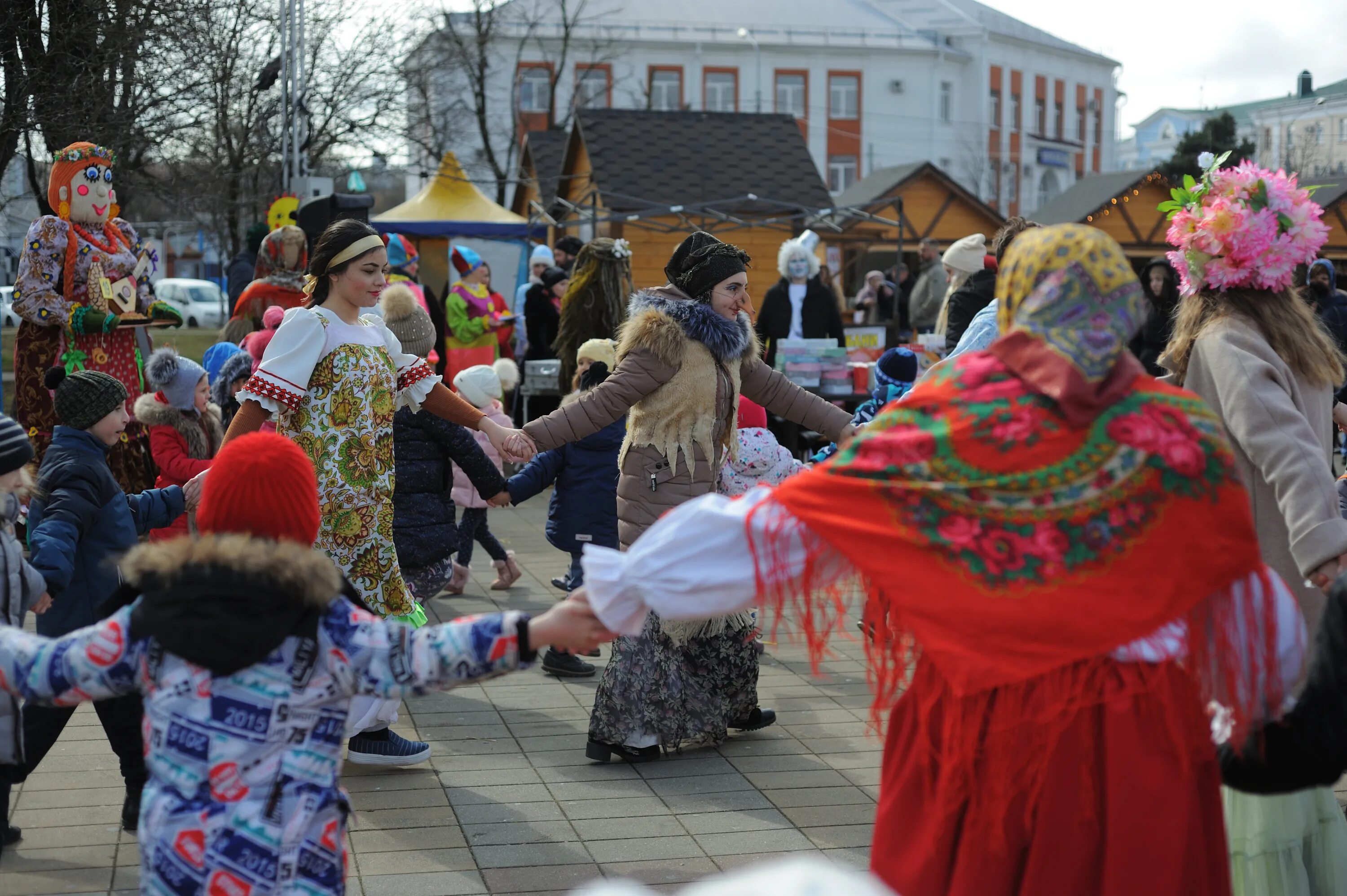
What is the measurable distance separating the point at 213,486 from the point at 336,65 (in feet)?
84.5

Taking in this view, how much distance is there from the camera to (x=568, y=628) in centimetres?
286

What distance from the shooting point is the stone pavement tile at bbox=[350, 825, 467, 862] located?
4477 millimetres

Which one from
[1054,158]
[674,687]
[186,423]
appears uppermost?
[1054,158]

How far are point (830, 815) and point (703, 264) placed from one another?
6.83ft

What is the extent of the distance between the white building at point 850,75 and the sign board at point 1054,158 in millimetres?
104

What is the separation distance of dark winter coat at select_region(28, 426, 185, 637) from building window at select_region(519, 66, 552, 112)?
56.1 metres

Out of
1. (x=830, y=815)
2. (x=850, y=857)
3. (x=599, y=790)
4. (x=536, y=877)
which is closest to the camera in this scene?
(x=536, y=877)

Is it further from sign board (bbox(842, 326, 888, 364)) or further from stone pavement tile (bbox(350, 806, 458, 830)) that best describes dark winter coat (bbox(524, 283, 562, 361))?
stone pavement tile (bbox(350, 806, 458, 830))

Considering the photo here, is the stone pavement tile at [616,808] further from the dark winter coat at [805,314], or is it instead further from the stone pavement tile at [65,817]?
the dark winter coat at [805,314]

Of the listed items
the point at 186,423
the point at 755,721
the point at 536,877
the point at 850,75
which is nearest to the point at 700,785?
the point at 755,721

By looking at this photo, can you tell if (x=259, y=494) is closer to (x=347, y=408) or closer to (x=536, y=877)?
(x=536, y=877)

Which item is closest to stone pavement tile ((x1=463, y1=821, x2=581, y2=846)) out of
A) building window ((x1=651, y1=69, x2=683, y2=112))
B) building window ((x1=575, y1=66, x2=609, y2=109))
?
building window ((x1=575, y1=66, x2=609, y2=109))

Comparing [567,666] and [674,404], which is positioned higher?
[674,404]

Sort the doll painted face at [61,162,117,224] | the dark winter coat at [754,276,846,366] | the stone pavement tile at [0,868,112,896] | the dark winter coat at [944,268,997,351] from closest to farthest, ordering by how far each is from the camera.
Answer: the stone pavement tile at [0,868,112,896] < the doll painted face at [61,162,117,224] < the dark winter coat at [944,268,997,351] < the dark winter coat at [754,276,846,366]
